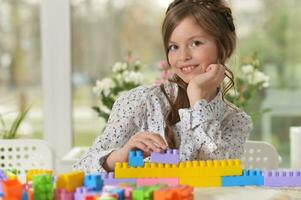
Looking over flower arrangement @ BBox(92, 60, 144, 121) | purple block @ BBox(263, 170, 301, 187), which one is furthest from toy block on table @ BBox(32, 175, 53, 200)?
flower arrangement @ BBox(92, 60, 144, 121)

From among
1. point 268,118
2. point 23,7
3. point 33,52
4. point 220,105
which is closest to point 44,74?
point 33,52

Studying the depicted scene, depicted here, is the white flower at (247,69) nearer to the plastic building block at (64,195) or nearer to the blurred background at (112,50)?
the blurred background at (112,50)

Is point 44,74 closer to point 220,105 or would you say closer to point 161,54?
point 161,54

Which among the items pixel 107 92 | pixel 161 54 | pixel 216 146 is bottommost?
pixel 216 146

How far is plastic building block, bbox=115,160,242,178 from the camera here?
1.00 meters

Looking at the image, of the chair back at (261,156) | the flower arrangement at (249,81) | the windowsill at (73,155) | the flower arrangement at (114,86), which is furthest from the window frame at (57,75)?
the chair back at (261,156)

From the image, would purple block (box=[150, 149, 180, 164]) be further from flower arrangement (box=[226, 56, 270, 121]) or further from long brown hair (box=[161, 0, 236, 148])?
flower arrangement (box=[226, 56, 270, 121])

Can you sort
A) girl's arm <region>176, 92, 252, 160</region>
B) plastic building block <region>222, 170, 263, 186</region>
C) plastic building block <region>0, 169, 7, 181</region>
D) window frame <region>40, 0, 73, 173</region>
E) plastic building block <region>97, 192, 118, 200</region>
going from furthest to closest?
window frame <region>40, 0, 73, 173</region>
girl's arm <region>176, 92, 252, 160</region>
plastic building block <region>222, 170, 263, 186</region>
plastic building block <region>0, 169, 7, 181</region>
plastic building block <region>97, 192, 118, 200</region>

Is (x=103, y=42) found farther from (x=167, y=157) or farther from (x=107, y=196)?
(x=107, y=196)

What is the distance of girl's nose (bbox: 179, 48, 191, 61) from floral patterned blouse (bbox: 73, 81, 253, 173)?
0.11 metres

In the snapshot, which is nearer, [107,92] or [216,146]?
[216,146]

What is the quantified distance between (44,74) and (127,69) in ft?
1.31

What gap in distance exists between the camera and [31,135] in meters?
2.55

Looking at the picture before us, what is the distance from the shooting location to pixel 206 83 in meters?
1.35
